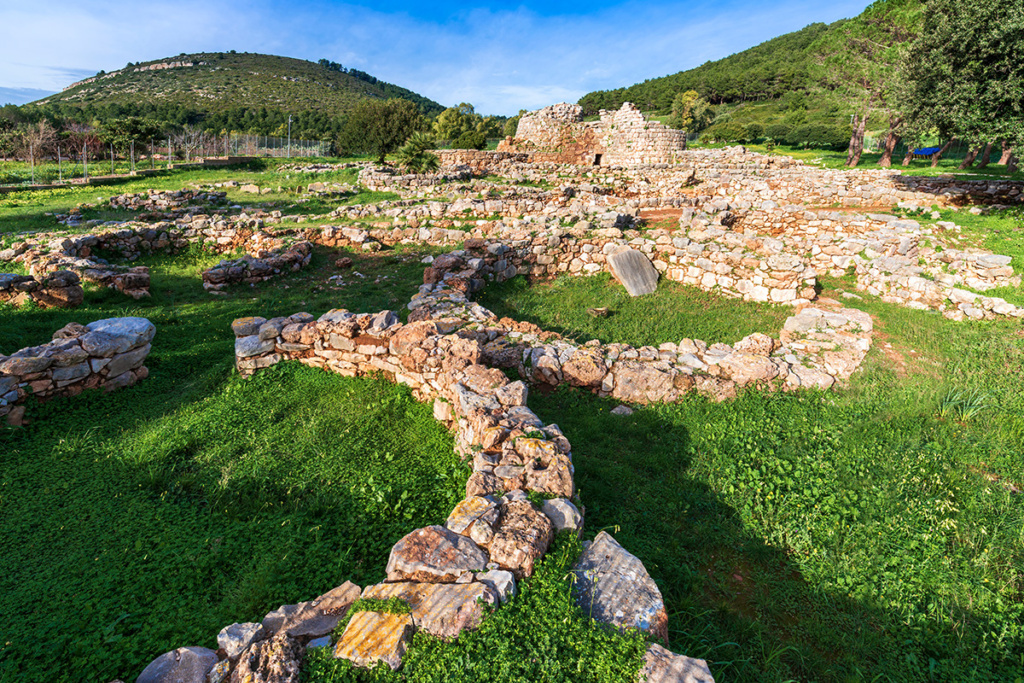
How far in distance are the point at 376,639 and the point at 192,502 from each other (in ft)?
8.87

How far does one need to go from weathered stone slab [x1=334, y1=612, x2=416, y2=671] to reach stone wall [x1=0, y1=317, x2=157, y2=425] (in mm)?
5360

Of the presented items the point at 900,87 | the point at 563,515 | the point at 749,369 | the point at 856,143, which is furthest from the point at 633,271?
the point at 856,143

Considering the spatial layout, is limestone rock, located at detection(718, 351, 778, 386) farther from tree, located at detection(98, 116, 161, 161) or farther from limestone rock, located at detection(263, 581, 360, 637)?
tree, located at detection(98, 116, 161, 161)

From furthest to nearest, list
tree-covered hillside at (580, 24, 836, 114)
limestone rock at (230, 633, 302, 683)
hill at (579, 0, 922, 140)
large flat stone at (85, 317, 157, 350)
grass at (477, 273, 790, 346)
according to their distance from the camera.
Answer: tree-covered hillside at (580, 24, 836, 114), hill at (579, 0, 922, 140), grass at (477, 273, 790, 346), large flat stone at (85, 317, 157, 350), limestone rock at (230, 633, 302, 683)

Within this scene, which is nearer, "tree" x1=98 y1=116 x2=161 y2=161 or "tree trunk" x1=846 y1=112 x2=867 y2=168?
"tree trunk" x1=846 y1=112 x2=867 y2=168

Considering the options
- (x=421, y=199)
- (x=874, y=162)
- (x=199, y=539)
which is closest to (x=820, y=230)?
(x=421, y=199)

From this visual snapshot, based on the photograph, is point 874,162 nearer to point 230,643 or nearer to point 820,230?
point 820,230

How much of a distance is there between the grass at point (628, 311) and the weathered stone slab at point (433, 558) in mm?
5788

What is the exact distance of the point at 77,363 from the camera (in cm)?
593

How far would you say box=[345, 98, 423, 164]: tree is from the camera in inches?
1697

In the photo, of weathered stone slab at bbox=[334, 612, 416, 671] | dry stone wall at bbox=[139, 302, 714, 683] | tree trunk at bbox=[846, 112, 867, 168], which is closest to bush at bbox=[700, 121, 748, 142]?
tree trunk at bbox=[846, 112, 867, 168]

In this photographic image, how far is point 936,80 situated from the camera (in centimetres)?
1468

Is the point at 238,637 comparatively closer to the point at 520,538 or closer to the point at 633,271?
the point at 520,538

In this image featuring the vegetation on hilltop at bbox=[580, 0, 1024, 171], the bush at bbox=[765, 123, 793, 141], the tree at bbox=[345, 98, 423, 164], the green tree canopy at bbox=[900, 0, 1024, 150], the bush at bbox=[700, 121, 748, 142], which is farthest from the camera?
the bush at bbox=[700, 121, 748, 142]
